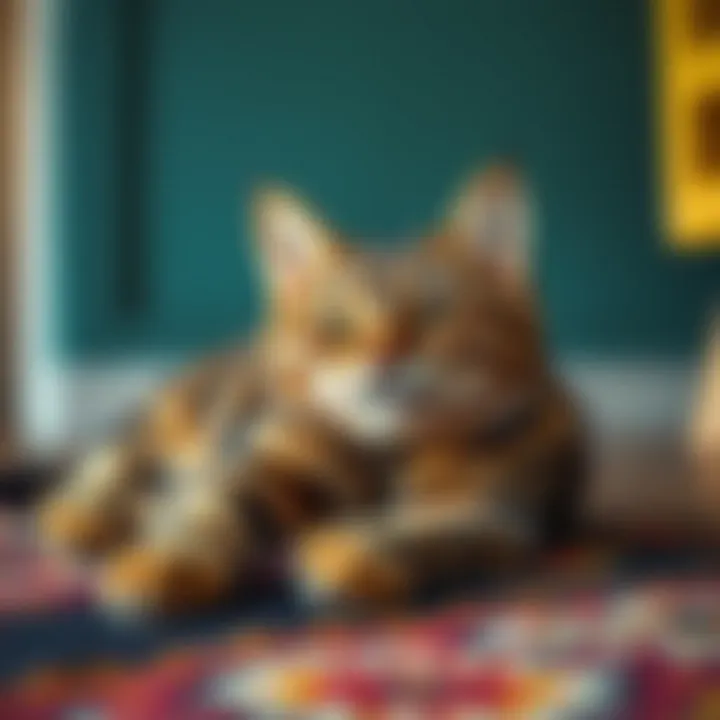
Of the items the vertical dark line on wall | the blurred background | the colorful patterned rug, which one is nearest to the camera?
the colorful patterned rug

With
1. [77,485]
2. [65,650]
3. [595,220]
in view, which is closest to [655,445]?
[595,220]

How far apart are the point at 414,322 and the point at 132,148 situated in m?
1.11

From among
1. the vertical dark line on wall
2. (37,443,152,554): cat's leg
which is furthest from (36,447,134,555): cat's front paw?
the vertical dark line on wall

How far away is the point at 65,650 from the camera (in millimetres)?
670

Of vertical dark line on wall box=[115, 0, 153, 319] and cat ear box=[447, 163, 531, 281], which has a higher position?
vertical dark line on wall box=[115, 0, 153, 319]

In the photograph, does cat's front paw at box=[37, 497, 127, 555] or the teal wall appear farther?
the teal wall

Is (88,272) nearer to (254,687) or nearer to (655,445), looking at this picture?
(655,445)

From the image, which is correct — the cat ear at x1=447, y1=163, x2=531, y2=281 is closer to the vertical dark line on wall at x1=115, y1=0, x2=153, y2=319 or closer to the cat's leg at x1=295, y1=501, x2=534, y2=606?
the cat's leg at x1=295, y1=501, x2=534, y2=606

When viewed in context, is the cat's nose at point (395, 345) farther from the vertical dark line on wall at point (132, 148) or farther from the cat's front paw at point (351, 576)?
the vertical dark line on wall at point (132, 148)

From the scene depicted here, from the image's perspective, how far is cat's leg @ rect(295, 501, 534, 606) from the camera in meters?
0.76

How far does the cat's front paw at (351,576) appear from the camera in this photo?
2.47 feet

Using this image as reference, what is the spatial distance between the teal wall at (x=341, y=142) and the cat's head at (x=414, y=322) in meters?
0.63

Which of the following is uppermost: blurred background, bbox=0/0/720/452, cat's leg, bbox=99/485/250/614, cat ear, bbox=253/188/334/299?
blurred background, bbox=0/0/720/452

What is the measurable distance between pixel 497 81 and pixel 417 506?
3.15 feet
